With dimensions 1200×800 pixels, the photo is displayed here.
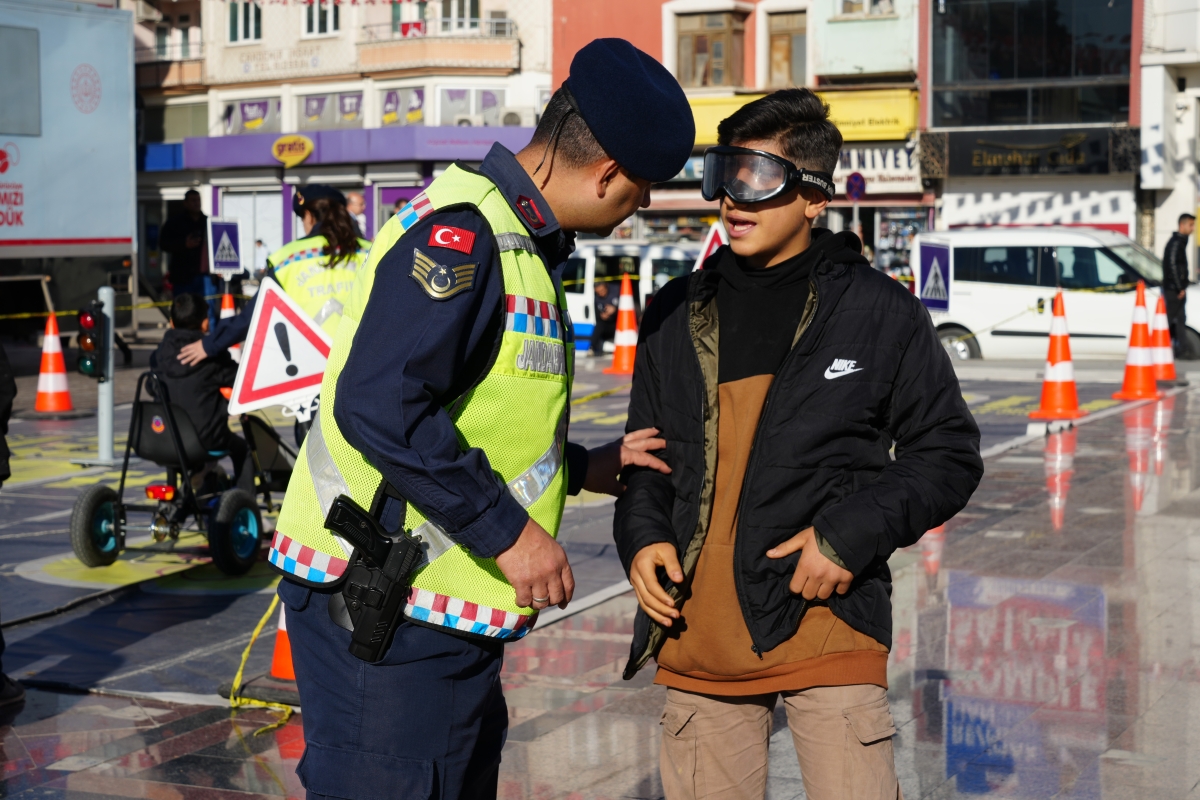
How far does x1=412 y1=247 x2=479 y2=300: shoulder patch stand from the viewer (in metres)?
2.39

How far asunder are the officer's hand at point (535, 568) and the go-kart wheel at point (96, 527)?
514cm

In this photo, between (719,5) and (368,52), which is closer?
(719,5)

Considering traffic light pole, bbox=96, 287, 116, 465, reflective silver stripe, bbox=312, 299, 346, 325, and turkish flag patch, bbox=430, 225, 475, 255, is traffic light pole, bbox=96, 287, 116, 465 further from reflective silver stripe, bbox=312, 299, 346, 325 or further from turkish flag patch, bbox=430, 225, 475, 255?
turkish flag patch, bbox=430, 225, 475, 255

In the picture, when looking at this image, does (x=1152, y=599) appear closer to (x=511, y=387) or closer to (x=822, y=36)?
(x=511, y=387)

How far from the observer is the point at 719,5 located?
3538cm

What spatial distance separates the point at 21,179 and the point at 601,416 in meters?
7.07

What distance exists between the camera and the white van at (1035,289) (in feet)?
59.8

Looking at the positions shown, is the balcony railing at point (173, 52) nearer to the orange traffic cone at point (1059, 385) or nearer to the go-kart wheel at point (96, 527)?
the orange traffic cone at point (1059, 385)

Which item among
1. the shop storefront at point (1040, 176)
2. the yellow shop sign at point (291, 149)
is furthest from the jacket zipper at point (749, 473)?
the yellow shop sign at point (291, 149)

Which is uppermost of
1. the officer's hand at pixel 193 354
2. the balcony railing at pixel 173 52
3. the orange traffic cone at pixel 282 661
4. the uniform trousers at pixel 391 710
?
the balcony railing at pixel 173 52

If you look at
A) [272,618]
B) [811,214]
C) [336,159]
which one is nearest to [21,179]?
[272,618]

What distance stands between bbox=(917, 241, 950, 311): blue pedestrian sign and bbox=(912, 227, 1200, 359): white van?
0.05 metres

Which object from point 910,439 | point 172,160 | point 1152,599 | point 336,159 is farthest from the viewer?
point 172,160

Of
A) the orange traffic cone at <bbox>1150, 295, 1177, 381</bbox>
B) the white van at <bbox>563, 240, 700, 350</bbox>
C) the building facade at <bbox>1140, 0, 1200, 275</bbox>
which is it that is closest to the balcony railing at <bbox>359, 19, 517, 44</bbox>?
the building facade at <bbox>1140, 0, 1200, 275</bbox>
